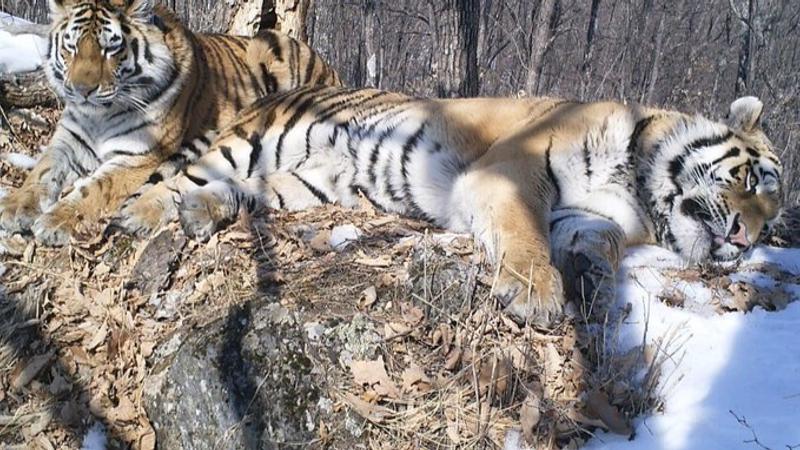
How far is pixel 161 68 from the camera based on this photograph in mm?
3883

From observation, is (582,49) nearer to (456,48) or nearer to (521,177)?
(456,48)

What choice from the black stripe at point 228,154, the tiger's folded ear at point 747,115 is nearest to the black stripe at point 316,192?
the black stripe at point 228,154

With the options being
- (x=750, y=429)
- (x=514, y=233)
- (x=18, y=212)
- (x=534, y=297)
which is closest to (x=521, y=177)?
(x=514, y=233)

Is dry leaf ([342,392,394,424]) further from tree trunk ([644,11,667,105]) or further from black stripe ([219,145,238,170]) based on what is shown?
tree trunk ([644,11,667,105])

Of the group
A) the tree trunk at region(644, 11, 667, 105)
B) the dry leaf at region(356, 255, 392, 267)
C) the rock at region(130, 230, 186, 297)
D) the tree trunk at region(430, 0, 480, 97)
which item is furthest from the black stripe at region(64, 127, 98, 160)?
the tree trunk at region(644, 11, 667, 105)

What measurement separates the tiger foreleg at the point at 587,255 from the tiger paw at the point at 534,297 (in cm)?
13

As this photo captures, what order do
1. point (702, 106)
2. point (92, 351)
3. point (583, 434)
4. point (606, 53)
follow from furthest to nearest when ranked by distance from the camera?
1. point (606, 53)
2. point (702, 106)
3. point (92, 351)
4. point (583, 434)

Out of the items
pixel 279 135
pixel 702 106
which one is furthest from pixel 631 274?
pixel 702 106

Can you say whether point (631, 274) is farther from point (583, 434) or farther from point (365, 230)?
point (365, 230)

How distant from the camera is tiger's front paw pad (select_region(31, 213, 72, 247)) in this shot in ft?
10.8

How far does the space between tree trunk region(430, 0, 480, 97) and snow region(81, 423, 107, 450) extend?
4.20 m

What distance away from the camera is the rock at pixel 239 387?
8.38 feet

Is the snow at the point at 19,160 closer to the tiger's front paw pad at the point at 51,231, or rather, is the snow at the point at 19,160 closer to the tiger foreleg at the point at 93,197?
the tiger foreleg at the point at 93,197

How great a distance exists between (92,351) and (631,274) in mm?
2236
